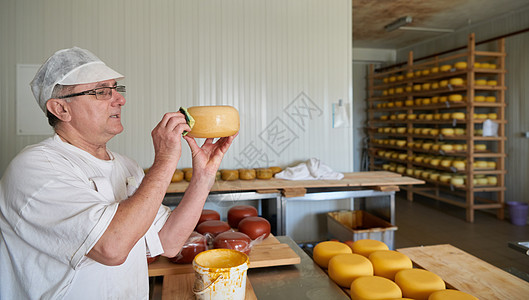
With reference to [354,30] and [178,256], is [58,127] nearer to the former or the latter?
[178,256]

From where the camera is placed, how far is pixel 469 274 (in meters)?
1.57

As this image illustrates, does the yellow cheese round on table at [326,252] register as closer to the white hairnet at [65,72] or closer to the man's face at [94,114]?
the man's face at [94,114]

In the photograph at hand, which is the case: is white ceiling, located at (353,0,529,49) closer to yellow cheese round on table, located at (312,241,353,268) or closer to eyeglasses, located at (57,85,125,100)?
yellow cheese round on table, located at (312,241,353,268)

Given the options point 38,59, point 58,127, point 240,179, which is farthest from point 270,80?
point 58,127

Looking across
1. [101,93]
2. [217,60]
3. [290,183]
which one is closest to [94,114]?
[101,93]

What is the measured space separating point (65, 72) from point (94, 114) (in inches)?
5.8

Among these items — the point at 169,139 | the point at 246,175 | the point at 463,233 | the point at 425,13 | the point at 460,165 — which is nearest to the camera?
the point at 169,139

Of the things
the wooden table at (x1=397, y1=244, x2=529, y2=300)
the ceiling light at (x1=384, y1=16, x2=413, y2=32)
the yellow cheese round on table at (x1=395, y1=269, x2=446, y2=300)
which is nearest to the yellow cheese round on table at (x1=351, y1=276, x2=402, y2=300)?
the yellow cheese round on table at (x1=395, y1=269, x2=446, y2=300)

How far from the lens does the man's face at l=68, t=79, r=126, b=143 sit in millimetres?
1138

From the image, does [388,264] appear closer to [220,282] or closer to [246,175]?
[220,282]

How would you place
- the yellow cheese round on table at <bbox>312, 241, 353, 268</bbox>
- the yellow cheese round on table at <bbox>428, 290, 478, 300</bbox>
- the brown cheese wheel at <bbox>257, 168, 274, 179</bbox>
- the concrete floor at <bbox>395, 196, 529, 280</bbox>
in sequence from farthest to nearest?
the concrete floor at <bbox>395, 196, 529, 280</bbox>, the brown cheese wheel at <bbox>257, 168, 274, 179</bbox>, the yellow cheese round on table at <bbox>312, 241, 353, 268</bbox>, the yellow cheese round on table at <bbox>428, 290, 478, 300</bbox>

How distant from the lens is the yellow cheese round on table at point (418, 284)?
129cm

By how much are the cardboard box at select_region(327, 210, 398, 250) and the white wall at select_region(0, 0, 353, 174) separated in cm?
74

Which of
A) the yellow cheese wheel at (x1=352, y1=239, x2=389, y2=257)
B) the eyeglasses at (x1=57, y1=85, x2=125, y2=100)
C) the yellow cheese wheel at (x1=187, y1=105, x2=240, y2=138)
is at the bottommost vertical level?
the yellow cheese wheel at (x1=352, y1=239, x2=389, y2=257)
